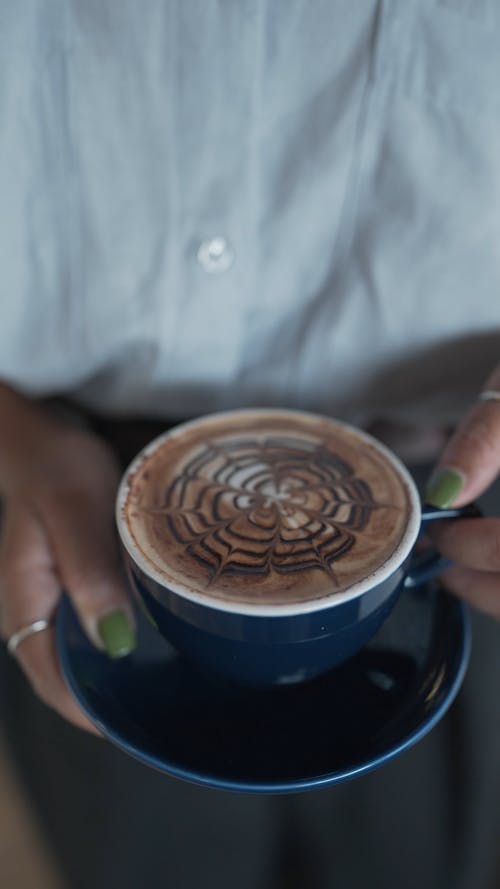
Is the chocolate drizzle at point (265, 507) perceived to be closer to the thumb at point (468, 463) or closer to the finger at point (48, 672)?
the thumb at point (468, 463)

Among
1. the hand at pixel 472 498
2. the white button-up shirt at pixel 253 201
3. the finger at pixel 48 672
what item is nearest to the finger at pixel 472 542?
the hand at pixel 472 498

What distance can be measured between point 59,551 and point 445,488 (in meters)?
0.30

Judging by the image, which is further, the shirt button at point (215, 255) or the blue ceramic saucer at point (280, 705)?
the shirt button at point (215, 255)

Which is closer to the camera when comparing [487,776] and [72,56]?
[72,56]

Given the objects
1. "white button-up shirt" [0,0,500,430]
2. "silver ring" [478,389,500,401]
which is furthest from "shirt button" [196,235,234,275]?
"silver ring" [478,389,500,401]

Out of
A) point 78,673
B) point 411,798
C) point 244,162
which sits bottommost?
point 411,798

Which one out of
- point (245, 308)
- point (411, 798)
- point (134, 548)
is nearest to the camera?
point (134, 548)

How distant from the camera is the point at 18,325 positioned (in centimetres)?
61

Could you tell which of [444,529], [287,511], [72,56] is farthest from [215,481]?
[72,56]

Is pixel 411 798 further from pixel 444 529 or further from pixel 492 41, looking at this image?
pixel 492 41

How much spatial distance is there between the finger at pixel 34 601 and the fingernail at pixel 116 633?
0.05 metres

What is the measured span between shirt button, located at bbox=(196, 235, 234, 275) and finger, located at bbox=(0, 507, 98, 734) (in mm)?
255

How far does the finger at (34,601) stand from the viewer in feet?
1.82

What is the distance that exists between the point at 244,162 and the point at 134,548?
11.5 inches
